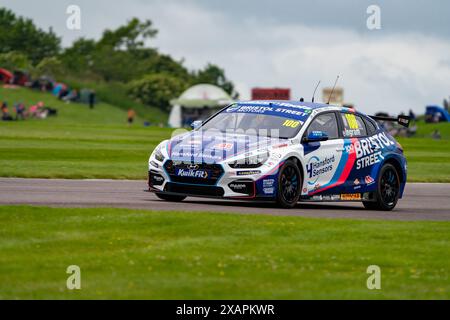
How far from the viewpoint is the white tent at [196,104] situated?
308 ft

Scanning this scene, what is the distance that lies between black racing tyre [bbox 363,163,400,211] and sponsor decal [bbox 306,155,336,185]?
1.31 metres

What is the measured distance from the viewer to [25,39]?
13075 cm

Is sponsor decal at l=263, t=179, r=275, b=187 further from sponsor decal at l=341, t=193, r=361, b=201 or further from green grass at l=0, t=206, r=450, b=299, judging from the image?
sponsor decal at l=341, t=193, r=361, b=201

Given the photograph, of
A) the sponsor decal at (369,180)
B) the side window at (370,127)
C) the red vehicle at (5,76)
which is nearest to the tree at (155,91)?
the red vehicle at (5,76)

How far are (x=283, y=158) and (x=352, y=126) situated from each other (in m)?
2.59

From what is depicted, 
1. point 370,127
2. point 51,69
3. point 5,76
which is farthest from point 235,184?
point 51,69

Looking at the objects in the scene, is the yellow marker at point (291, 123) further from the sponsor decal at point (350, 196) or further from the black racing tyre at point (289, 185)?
the sponsor decal at point (350, 196)

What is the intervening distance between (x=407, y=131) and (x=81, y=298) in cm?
5774

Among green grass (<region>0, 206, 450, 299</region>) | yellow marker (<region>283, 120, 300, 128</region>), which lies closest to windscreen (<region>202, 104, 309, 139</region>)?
yellow marker (<region>283, 120, 300, 128</region>)

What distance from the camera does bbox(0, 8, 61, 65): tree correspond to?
128 metres

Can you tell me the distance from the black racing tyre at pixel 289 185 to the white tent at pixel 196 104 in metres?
76.4

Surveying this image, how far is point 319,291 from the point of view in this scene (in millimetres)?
9758
